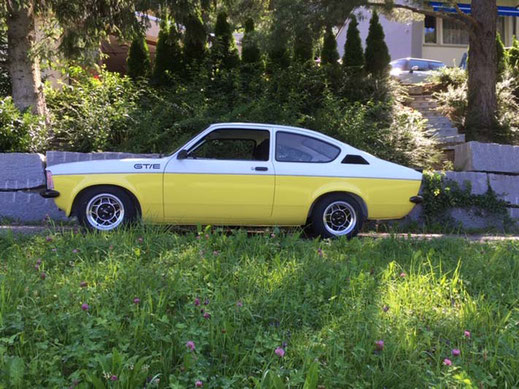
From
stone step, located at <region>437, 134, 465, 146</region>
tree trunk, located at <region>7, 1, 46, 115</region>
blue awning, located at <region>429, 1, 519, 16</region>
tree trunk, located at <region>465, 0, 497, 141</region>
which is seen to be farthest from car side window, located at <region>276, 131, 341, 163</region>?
blue awning, located at <region>429, 1, 519, 16</region>

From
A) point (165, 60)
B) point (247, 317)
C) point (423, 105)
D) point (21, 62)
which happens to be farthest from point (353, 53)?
point (247, 317)

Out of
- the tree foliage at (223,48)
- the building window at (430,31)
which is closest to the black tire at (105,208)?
the tree foliage at (223,48)

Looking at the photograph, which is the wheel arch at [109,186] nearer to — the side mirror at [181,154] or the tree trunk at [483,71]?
the side mirror at [181,154]

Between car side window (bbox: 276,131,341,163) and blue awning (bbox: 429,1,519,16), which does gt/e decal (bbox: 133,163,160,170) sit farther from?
blue awning (bbox: 429,1,519,16)

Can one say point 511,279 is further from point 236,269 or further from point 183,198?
point 183,198

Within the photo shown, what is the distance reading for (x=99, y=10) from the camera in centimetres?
984

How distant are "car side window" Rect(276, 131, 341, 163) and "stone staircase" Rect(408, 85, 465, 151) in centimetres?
469

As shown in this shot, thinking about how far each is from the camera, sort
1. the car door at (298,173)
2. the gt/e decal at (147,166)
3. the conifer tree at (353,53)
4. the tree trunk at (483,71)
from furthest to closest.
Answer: the conifer tree at (353,53) < the tree trunk at (483,71) < the car door at (298,173) < the gt/e decal at (147,166)

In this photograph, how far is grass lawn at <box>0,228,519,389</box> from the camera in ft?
9.12

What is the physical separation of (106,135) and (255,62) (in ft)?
15.9

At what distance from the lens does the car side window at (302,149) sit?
6.70 meters

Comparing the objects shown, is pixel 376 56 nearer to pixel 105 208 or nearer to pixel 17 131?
pixel 17 131

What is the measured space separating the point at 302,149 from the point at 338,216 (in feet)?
A: 3.17

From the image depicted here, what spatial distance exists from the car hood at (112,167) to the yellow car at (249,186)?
0.5 inches
